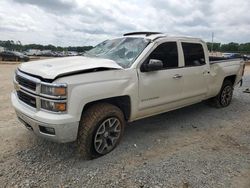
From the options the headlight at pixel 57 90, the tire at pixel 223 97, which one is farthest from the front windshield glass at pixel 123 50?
the tire at pixel 223 97

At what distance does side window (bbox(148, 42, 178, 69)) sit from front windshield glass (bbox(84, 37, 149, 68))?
0.82 feet

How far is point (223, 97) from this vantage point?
22.2 ft

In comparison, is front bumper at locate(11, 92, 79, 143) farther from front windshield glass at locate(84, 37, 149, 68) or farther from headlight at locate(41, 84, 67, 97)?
front windshield glass at locate(84, 37, 149, 68)

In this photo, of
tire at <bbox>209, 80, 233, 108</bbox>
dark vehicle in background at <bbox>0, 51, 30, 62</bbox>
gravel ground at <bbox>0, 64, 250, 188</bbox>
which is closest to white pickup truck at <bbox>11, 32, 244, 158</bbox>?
gravel ground at <bbox>0, 64, 250, 188</bbox>

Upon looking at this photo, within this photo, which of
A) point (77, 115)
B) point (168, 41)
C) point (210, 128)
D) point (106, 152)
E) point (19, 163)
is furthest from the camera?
point (210, 128)

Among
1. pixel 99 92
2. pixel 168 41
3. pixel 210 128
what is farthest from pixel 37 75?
pixel 210 128

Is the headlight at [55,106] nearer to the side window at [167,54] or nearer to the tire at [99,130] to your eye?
the tire at [99,130]

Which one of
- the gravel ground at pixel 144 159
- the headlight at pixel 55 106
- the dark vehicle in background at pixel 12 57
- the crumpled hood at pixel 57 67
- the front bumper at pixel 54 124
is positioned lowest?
the gravel ground at pixel 144 159

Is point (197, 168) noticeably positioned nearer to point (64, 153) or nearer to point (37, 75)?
point (64, 153)

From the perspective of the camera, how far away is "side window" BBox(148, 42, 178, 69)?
454cm

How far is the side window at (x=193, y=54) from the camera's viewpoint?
5172mm

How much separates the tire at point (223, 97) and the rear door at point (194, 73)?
111 centimetres

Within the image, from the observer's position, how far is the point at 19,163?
11.9ft

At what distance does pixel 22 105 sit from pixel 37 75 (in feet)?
2.07
